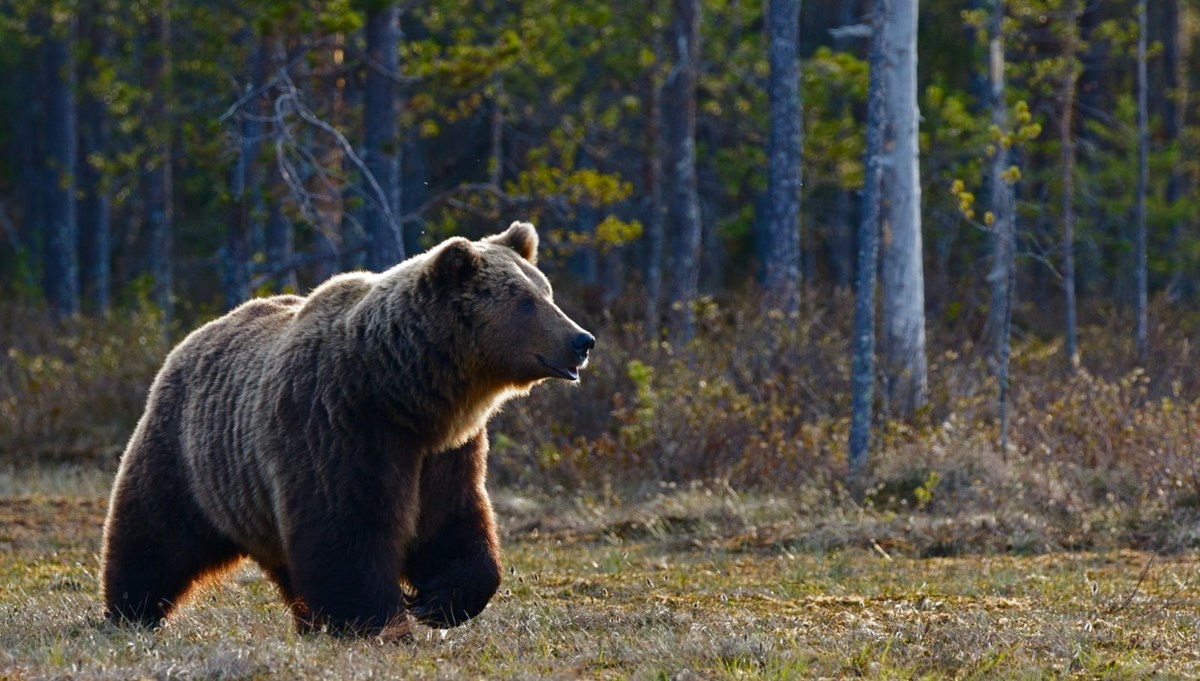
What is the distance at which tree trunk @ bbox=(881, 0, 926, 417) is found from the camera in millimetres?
13625

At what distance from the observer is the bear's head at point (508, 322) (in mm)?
6449

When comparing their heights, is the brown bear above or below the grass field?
above

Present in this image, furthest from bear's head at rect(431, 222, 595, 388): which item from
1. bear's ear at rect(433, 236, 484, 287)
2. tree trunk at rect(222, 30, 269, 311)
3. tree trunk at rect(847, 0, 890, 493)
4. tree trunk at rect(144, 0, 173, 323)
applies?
tree trunk at rect(144, 0, 173, 323)

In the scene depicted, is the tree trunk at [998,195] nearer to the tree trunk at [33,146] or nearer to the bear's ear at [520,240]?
the bear's ear at [520,240]

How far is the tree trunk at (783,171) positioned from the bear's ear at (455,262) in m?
10.2

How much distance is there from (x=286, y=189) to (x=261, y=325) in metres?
10.4

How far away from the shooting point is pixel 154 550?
6922 mm

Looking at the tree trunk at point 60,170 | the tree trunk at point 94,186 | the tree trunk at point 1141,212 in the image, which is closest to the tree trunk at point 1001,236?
the tree trunk at point 1141,212

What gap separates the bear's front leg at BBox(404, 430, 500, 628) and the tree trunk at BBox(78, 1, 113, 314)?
1752 centimetres

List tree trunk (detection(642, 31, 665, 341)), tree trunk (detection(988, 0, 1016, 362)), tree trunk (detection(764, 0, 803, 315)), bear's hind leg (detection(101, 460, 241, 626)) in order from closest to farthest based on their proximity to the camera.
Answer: bear's hind leg (detection(101, 460, 241, 626)) → tree trunk (detection(988, 0, 1016, 362)) → tree trunk (detection(764, 0, 803, 315)) → tree trunk (detection(642, 31, 665, 341))

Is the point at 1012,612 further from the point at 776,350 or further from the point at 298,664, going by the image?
the point at 776,350

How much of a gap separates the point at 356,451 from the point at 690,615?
1.78m

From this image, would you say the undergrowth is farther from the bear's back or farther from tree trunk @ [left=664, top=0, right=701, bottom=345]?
the bear's back

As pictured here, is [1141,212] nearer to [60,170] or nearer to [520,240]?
[520,240]
